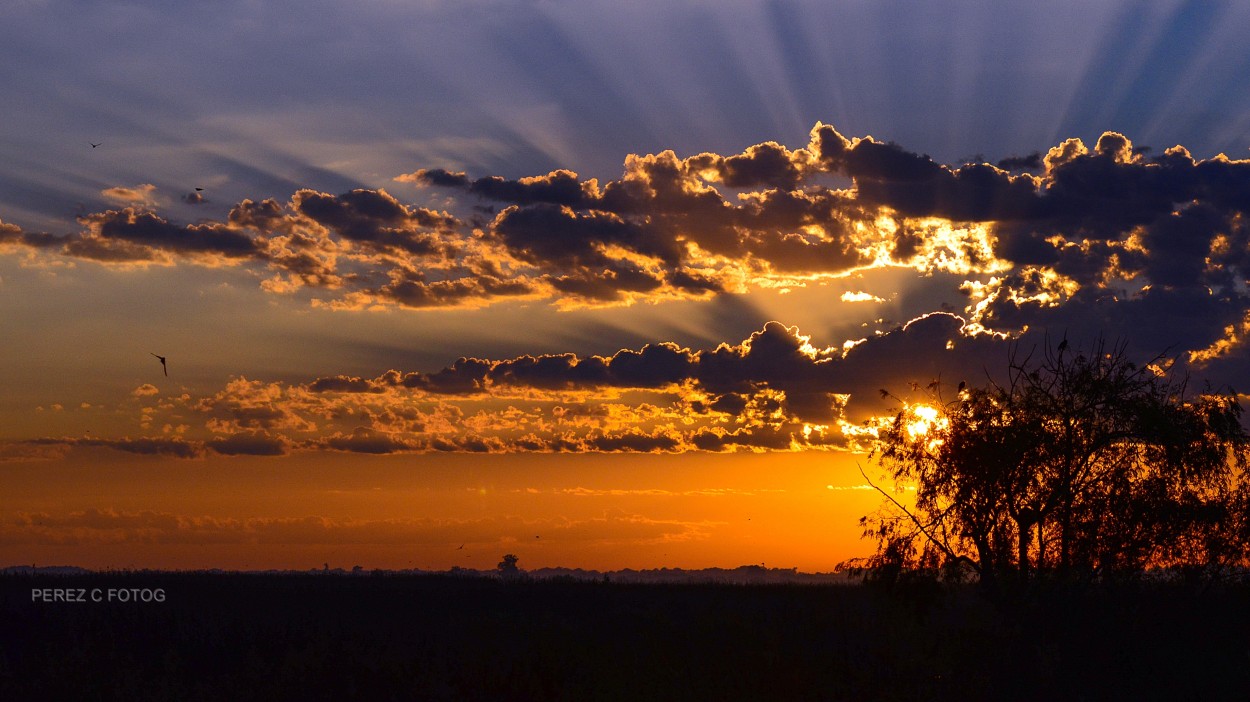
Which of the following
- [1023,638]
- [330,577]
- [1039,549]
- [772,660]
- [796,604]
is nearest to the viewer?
[1023,638]

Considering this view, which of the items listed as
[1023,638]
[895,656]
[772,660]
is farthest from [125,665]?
[1023,638]

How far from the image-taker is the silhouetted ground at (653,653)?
33.9 meters

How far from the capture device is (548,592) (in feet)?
237

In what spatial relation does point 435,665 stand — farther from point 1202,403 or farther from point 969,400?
point 1202,403

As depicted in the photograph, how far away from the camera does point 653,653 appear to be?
4369 cm

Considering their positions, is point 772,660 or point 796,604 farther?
point 796,604

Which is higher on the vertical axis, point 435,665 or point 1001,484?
point 1001,484

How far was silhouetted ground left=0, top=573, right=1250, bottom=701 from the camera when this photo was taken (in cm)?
3394

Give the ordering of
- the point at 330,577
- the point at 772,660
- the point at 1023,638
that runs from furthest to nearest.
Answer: the point at 330,577 < the point at 772,660 < the point at 1023,638

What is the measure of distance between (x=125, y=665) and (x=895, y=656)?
2927cm

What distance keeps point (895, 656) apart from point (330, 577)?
57.0 meters

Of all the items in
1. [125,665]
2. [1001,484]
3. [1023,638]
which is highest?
[1001,484]

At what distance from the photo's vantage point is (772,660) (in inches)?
1560

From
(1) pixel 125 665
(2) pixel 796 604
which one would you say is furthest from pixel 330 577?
(1) pixel 125 665
